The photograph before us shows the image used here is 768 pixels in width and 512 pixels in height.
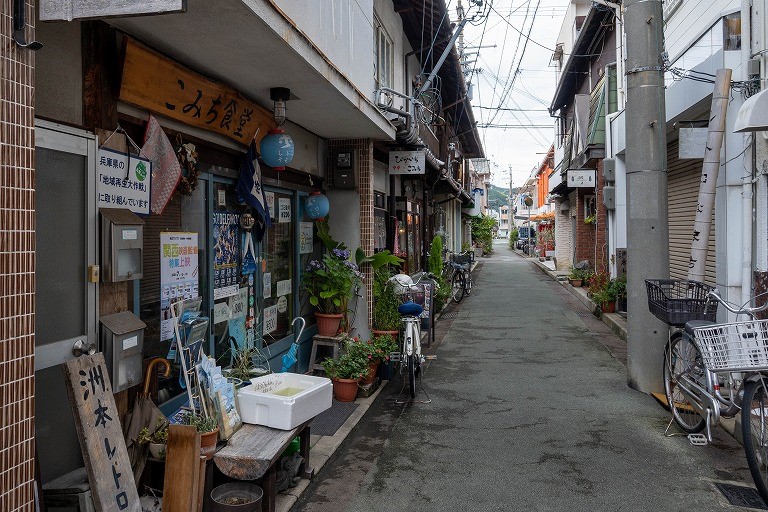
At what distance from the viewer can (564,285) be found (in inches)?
920

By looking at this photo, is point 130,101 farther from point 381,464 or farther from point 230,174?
point 381,464

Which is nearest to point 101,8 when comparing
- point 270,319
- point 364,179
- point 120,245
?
point 120,245

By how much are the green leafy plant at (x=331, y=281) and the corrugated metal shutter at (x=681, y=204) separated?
6175 millimetres

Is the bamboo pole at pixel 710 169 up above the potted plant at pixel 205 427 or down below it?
above

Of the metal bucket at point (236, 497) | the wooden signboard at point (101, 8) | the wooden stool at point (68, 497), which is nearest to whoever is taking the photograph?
the wooden signboard at point (101, 8)

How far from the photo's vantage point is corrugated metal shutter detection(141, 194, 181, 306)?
4.81m

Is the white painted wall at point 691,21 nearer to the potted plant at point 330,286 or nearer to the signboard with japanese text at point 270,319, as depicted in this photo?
the potted plant at point 330,286

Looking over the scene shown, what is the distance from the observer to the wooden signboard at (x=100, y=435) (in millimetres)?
3236

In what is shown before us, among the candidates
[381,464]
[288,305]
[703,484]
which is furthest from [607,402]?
[288,305]

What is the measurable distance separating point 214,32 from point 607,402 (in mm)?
6519

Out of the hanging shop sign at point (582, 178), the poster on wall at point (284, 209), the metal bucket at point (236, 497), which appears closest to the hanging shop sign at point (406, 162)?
the poster on wall at point (284, 209)

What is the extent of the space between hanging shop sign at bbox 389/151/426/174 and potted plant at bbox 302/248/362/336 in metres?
3.27

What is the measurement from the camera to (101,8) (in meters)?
3.06

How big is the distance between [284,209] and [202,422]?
4.28 m
